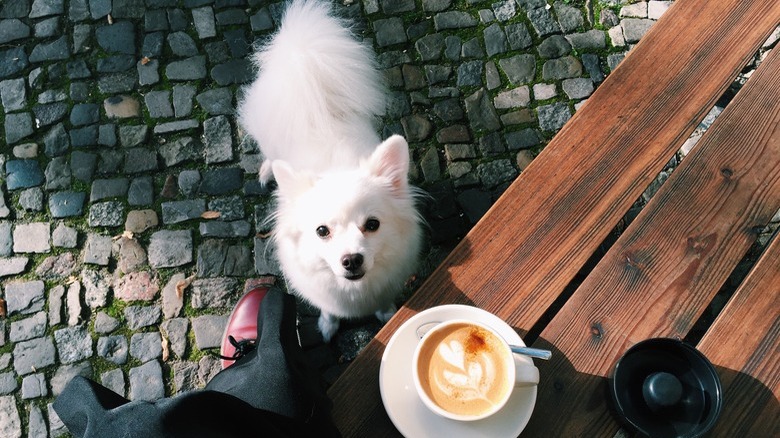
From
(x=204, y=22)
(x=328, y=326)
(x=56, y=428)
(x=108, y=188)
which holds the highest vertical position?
(x=204, y=22)

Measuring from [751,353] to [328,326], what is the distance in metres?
1.70

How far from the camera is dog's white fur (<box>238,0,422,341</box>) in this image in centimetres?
201

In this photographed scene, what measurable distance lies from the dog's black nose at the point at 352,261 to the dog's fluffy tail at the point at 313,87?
673 mm

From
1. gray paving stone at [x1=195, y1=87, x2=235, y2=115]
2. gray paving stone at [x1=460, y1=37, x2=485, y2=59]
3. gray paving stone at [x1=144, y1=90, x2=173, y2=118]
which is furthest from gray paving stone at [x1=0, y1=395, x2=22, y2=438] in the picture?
Answer: gray paving stone at [x1=460, y1=37, x2=485, y2=59]

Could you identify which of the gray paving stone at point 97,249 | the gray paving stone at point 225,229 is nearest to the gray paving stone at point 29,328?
the gray paving stone at point 97,249

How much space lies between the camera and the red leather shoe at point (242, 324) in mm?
2490

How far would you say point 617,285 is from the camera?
4.83 ft

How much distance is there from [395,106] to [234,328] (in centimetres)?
146

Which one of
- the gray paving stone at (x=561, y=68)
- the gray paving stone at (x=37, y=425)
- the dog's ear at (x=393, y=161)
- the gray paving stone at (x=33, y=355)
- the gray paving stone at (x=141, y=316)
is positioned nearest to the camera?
the dog's ear at (x=393, y=161)

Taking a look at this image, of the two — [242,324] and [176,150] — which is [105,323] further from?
[176,150]

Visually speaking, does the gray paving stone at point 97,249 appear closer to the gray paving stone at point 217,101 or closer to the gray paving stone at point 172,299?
the gray paving stone at point 172,299

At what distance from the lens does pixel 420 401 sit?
4.41 ft

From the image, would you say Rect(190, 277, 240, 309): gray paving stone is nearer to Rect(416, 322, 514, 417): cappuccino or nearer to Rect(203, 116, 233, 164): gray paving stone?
Rect(203, 116, 233, 164): gray paving stone

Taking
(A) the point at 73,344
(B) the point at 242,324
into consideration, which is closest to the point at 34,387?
(A) the point at 73,344
